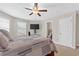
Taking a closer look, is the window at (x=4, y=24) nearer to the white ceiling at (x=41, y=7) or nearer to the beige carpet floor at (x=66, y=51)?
the white ceiling at (x=41, y=7)

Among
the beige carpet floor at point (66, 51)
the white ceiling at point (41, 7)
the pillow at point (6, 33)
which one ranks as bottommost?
the beige carpet floor at point (66, 51)

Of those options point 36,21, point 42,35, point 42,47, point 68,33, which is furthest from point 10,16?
point 68,33

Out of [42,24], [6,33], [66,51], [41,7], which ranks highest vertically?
[41,7]

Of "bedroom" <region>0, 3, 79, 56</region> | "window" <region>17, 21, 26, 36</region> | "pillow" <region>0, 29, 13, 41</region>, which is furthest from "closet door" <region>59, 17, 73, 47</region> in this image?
"pillow" <region>0, 29, 13, 41</region>

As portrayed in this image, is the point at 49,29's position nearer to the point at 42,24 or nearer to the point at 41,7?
the point at 42,24

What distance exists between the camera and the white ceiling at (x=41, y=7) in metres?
1.62

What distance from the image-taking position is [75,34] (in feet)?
5.41

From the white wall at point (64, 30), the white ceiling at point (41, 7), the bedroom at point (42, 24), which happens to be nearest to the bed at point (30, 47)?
the bedroom at point (42, 24)

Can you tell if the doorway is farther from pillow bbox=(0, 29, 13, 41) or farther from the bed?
pillow bbox=(0, 29, 13, 41)

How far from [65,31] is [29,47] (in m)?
0.55

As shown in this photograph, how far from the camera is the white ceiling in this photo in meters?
1.62

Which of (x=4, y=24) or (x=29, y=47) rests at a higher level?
(x=4, y=24)

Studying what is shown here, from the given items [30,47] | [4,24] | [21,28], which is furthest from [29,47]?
[4,24]

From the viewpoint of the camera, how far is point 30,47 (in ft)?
5.45
